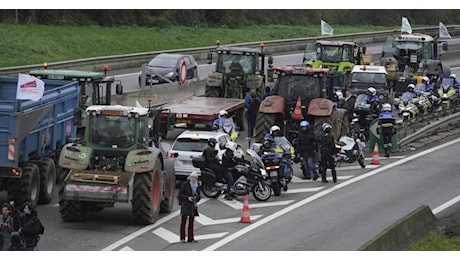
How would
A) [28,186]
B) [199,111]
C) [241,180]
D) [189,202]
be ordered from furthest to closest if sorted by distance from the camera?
[199,111], [241,180], [28,186], [189,202]

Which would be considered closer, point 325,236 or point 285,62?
point 325,236

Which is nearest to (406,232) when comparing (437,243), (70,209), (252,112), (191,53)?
(437,243)

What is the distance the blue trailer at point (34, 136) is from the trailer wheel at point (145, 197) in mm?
2587

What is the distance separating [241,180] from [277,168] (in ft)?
3.10

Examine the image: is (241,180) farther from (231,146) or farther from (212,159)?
(231,146)

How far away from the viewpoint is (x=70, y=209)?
81.6 ft

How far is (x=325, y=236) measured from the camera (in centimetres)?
2422

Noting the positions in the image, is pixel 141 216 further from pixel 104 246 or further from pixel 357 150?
pixel 357 150

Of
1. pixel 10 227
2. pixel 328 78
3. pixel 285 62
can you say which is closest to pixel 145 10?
pixel 285 62

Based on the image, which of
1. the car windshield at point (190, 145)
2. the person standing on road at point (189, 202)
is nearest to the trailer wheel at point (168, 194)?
the person standing on road at point (189, 202)

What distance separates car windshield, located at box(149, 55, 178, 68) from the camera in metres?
49.7

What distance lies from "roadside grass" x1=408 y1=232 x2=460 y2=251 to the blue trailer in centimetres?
861

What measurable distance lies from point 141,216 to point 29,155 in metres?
3.37

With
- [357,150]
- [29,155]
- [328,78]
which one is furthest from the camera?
[328,78]
